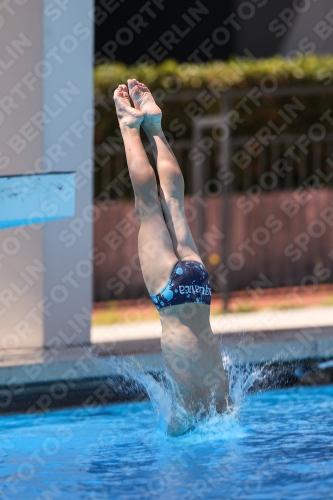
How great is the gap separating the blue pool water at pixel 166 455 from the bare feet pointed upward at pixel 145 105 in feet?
4.48

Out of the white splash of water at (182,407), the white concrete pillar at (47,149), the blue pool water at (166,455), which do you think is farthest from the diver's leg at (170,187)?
the white concrete pillar at (47,149)

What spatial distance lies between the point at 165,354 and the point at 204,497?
0.88m

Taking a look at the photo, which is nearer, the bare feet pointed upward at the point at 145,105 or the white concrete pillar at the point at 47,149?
the bare feet pointed upward at the point at 145,105

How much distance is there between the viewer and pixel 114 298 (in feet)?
28.2

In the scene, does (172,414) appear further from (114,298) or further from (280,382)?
(114,298)

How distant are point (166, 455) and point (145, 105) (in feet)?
5.08

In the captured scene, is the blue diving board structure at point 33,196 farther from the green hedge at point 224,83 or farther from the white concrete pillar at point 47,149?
the green hedge at point 224,83

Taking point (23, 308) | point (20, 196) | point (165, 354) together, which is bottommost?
point (23, 308)

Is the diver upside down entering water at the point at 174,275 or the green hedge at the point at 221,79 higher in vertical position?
the diver upside down entering water at the point at 174,275

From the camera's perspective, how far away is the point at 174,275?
386 centimetres

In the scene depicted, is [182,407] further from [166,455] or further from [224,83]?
[224,83]

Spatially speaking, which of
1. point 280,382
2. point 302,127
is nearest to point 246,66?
point 302,127

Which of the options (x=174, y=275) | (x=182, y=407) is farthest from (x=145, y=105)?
(x=182, y=407)

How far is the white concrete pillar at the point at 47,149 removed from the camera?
5508 mm
